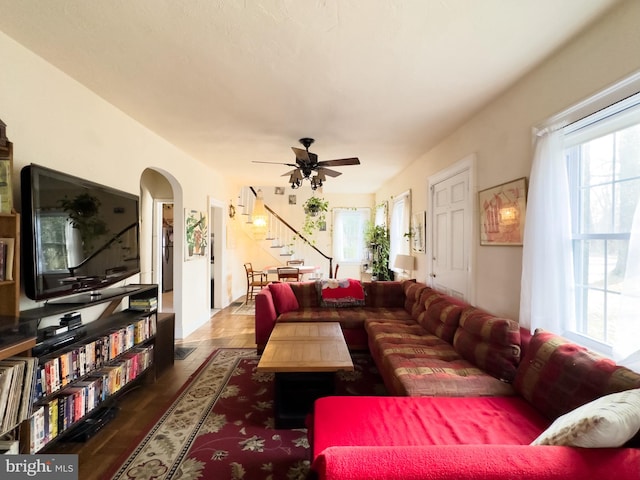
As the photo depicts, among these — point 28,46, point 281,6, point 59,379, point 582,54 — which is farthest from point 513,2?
point 59,379

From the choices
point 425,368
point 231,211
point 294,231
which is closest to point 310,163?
point 425,368

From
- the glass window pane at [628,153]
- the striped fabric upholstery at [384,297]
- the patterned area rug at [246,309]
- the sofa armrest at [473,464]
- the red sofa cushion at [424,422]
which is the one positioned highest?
the glass window pane at [628,153]

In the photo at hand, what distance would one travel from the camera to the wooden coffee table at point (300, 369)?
212 cm

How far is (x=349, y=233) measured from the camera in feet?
25.5

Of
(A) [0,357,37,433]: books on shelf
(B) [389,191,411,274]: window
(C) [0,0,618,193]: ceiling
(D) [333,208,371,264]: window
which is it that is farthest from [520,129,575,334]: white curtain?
(D) [333,208,371,264]: window

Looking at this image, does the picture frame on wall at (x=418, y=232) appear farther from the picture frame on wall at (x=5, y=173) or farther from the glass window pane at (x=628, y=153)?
the picture frame on wall at (x=5, y=173)

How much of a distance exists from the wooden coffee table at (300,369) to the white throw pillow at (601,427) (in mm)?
1272

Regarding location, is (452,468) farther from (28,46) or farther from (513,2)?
(28,46)

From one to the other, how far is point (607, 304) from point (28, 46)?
12.8 feet

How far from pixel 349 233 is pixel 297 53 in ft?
19.8

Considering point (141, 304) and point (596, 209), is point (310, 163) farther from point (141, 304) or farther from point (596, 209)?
point (596, 209)

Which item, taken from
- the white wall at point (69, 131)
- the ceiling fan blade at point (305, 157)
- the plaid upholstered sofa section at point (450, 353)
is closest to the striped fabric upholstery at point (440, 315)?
the plaid upholstered sofa section at point (450, 353)

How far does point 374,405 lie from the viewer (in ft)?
5.37

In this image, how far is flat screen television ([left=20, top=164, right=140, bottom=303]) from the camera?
1741 millimetres
